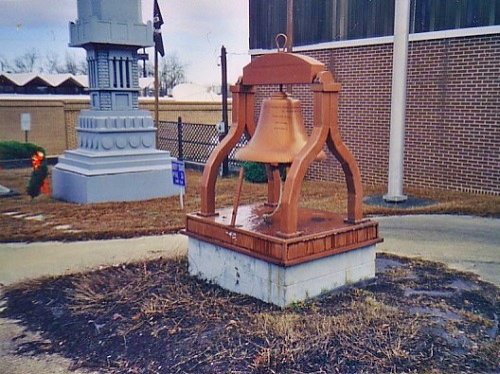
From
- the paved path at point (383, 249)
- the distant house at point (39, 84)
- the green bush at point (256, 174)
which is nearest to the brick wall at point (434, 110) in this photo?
the green bush at point (256, 174)

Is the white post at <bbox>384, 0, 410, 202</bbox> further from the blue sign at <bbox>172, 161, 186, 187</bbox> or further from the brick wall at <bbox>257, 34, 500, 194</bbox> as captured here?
the blue sign at <bbox>172, 161, 186, 187</bbox>

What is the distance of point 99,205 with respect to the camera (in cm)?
920

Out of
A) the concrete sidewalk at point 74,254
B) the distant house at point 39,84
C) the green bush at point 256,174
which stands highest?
the distant house at point 39,84

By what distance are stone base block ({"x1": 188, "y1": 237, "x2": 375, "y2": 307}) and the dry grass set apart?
2.48m

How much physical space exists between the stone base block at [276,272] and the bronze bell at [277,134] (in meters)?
0.85

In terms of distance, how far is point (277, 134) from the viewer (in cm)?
454

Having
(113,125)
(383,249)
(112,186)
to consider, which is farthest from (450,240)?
(113,125)

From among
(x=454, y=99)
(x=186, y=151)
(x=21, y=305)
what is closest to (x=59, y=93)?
(x=186, y=151)

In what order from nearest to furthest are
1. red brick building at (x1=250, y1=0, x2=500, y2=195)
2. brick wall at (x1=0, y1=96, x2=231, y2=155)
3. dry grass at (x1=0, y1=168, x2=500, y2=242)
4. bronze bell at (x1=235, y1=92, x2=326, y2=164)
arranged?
bronze bell at (x1=235, y1=92, x2=326, y2=164), dry grass at (x1=0, y1=168, x2=500, y2=242), red brick building at (x1=250, y1=0, x2=500, y2=195), brick wall at (x1=0, y1=96, x2=231, y2=155)

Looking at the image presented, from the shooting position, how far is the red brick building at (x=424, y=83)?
30.6ft

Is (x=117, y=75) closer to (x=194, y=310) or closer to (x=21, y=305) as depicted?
(x=21, y=305)

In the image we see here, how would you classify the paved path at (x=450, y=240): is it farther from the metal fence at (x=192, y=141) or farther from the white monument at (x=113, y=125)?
the metal fence at (x=192, y=141)

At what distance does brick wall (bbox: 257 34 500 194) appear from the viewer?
934cm

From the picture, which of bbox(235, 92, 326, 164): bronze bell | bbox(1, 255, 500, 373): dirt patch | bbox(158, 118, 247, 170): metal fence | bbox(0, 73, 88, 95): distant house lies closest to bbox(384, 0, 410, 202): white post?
bbox(1, 255, 500, 373): dirt patch
